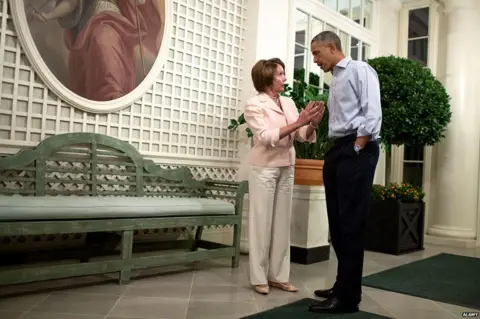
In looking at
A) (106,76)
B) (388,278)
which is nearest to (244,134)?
(106,76)

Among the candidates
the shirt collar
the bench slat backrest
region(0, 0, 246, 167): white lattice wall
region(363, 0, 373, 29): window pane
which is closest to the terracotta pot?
region(0, 0, 246, 167): white lattice wall

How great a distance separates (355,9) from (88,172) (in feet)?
14.1

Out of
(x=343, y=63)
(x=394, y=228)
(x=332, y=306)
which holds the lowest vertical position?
(x=332, y=306)

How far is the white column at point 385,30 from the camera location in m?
5.99

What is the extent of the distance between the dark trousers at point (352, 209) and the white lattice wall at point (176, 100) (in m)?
1.66

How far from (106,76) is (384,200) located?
9.74ft

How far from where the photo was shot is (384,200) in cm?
453

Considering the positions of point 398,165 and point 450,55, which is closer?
point 450,55

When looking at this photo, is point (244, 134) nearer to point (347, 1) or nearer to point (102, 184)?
point (102, 184)

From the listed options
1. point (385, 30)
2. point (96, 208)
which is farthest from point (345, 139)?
point (385, 30)

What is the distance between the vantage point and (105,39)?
10.1ft

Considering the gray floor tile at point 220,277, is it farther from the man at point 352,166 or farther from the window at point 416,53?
the window at point 416,53

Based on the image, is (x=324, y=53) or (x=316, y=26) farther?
(x=316, y=26)

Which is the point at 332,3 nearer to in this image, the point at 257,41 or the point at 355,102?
the point at 257,41
